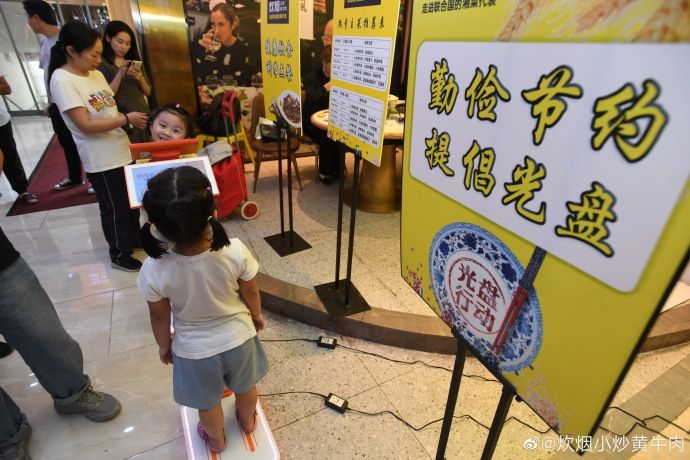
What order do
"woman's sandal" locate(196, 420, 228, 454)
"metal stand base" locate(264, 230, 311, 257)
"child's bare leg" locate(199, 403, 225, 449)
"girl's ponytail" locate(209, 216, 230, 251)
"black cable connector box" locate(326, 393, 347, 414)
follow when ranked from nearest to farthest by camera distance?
"girl's ponytail" locate(209, 216, 230, 251)
"child's bare leg" locate(199, 403, 225, 449)
"woman's sandal" locate(196, 420, 228, 454)
"black cable connector box" locate(326, 393, 347, 414)
"metal stand base" locate(264, 230, 311, 257)

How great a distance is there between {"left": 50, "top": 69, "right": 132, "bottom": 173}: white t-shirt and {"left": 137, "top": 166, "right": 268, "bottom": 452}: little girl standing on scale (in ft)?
5.00

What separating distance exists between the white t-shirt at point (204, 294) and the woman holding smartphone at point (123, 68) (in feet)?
6.55

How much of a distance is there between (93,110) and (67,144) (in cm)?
213

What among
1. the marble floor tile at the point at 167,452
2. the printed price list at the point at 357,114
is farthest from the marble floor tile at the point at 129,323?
the printed price list at the point at 357,114

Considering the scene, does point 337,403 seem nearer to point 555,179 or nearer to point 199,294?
point 199,294

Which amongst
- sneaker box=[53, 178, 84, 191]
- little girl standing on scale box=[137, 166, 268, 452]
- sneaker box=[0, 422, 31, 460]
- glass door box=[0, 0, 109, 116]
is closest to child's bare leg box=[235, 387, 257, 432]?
little girl standing on scale box=[137, 166, 268, 452]

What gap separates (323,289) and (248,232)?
118 centimetres

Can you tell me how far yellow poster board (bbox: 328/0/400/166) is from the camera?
1.51 m

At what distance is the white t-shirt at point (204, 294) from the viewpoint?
1150 mm

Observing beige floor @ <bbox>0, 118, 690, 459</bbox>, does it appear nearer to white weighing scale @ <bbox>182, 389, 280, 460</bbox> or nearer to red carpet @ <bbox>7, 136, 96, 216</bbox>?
white weighing scale @ <bbox>182, 389, 280, 460</bbox>

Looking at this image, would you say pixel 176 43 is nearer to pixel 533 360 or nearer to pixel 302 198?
pixel 302 198

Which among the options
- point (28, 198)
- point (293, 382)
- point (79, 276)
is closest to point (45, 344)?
point (293, 382)

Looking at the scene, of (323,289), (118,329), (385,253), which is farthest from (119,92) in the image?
(385,253)

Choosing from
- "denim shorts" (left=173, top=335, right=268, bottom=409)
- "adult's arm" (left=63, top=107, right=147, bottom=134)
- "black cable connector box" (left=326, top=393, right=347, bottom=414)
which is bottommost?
"black cable connector box" (left=326, top=393, right=347, bottom=414)
